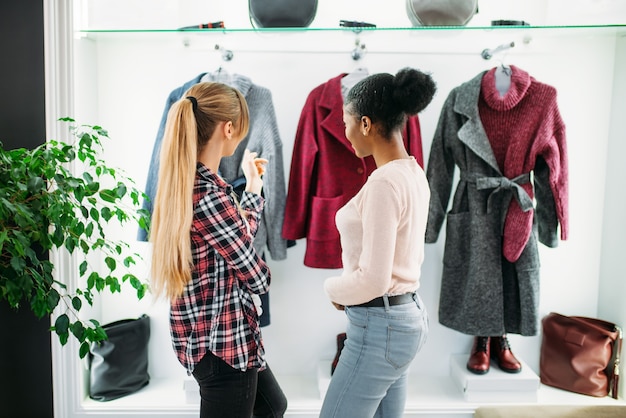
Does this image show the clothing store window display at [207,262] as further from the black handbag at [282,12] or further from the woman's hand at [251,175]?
the black handbag at [282,12]

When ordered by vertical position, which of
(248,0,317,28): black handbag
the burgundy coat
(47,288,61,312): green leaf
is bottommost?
(47,288,61,312): green leaf

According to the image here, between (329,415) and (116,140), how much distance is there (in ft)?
5.56

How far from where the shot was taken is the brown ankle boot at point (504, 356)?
2.39 metres

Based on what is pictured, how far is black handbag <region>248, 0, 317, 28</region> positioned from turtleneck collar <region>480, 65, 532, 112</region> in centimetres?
78

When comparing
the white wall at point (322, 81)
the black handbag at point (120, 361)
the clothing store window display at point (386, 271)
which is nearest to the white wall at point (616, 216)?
the white wall at point (322, 81)

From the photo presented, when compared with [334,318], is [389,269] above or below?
above

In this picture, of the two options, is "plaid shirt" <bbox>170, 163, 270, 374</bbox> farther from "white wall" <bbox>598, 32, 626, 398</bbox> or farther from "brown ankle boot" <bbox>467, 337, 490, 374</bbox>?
"white wall" <bbox>598, 32, 626, 398</bbox>

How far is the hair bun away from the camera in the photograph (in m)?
1.40

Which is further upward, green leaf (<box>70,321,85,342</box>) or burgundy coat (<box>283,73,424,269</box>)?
burgundy coat (<box>283,73,424,269</box>)


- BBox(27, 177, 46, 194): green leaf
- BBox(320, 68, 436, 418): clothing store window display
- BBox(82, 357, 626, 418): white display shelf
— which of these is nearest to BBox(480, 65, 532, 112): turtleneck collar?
BBox(320, 68, 436, 418): clothing store window display

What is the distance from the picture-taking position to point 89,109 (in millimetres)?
2436

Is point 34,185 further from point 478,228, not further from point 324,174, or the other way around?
point 478,228

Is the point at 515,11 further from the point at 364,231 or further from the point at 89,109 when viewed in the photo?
the point at 89,109

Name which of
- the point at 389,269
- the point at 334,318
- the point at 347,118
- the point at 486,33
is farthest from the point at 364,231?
the point at 486,33
